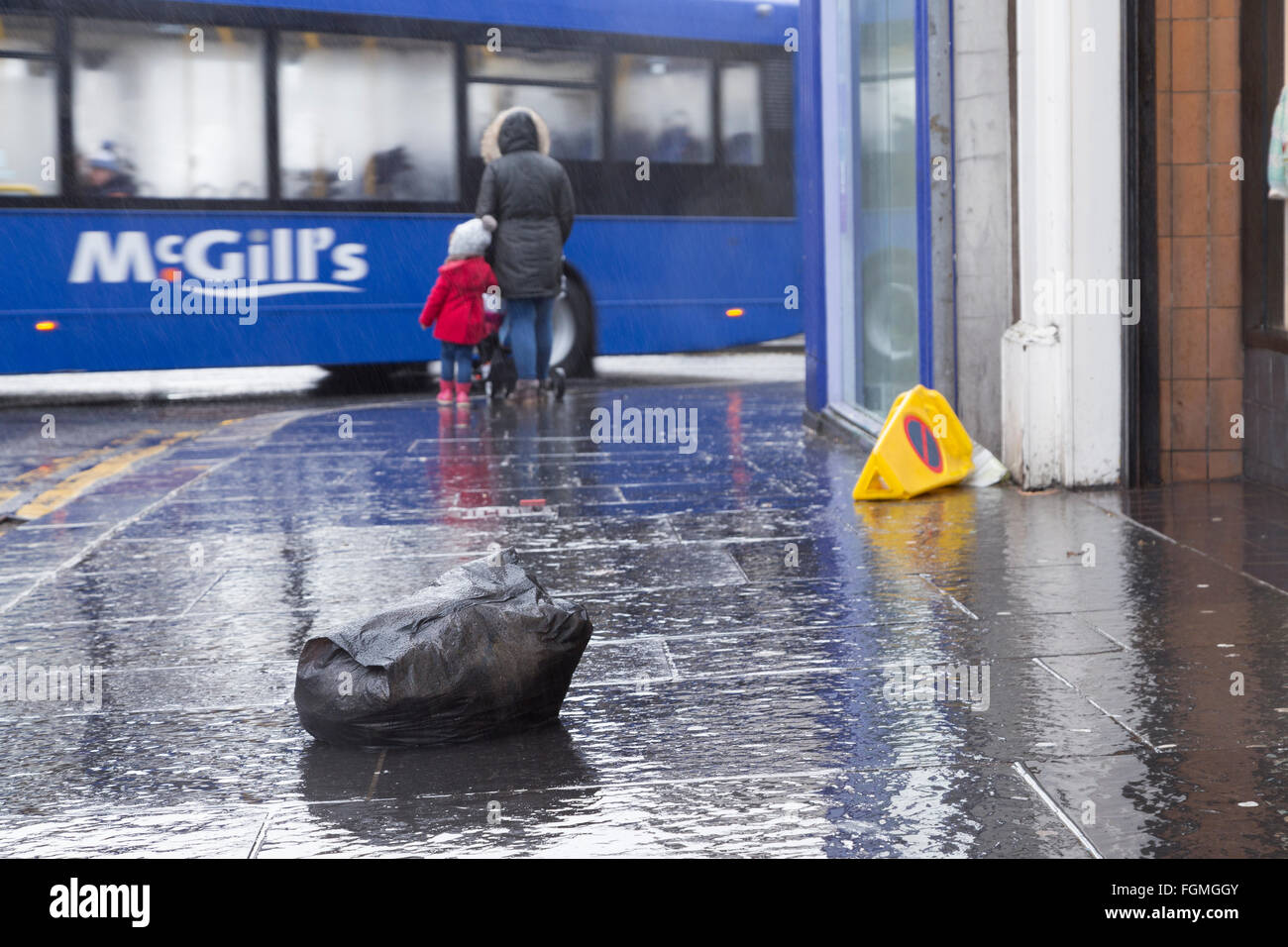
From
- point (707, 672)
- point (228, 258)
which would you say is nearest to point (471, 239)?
point (228, 258)

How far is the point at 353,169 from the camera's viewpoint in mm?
15094

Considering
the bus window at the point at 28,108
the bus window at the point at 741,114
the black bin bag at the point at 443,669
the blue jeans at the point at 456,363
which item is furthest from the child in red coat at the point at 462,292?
the black bin bag at the point at 443,669

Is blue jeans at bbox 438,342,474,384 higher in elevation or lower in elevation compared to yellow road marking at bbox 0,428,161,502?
higher

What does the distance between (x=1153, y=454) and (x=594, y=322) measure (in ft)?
30.0

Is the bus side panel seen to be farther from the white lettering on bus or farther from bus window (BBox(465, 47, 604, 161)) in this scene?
bus window (BBox(465, 47, 604, 161))

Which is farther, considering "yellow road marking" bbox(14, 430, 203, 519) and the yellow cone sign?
"yellow road marking" bbox(14, 430, 203, 519)

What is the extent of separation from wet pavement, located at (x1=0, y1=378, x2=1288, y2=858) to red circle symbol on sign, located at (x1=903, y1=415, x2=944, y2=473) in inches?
8.2

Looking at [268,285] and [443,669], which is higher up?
[268,285]

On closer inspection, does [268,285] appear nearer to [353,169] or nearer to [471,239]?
[353,169]

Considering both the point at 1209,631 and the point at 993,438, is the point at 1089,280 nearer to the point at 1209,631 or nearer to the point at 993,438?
the point at 993,438

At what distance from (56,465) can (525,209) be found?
4.23 meters

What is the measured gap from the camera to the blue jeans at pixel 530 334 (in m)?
13.6

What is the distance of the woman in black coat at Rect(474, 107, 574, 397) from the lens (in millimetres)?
13203

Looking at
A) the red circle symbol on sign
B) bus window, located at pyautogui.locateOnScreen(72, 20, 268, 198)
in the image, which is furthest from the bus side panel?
the red circle symbol on sign
